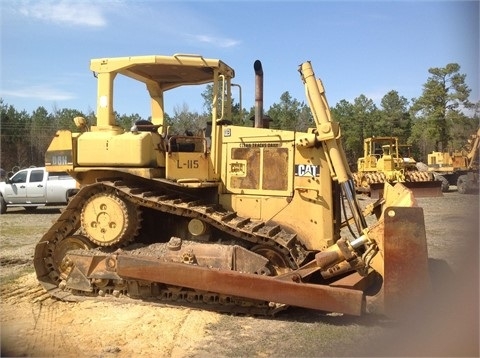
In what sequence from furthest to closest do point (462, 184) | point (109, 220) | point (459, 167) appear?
1. point (459, 167)
2. point (462, 184)
3. point (109, 220)

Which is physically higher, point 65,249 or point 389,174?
point 389,174

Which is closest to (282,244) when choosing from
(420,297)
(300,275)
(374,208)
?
(300,275)

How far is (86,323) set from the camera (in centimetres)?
531

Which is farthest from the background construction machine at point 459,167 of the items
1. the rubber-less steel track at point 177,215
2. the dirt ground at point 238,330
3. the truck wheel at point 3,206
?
the truck wheel at point 3,206

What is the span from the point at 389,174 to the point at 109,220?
68.4ft

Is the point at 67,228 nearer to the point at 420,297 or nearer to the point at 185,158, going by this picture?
the point at 185,158

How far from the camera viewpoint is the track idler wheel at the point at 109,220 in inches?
231

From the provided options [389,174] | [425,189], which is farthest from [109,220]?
[389,174]

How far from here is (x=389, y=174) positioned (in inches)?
957

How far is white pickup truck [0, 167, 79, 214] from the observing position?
55.8ft

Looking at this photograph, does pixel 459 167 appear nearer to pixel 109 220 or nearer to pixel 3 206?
pixel 3 206

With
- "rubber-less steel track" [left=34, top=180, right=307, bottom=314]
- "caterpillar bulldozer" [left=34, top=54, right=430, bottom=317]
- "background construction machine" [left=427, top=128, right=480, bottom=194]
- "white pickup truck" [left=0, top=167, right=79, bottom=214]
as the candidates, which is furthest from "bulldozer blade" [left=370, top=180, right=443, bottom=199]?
"rubber-less steel track" [left=34, top=180, right=307, bottom=314]

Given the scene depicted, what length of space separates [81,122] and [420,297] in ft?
16.4

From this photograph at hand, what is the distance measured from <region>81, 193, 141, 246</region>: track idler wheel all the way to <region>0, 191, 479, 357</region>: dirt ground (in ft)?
2.83
